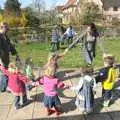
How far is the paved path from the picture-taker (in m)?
8.10

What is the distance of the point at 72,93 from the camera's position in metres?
10.0

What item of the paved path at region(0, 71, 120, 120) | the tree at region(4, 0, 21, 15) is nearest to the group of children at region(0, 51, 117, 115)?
the paved path at region(0, 71, 120, 120)

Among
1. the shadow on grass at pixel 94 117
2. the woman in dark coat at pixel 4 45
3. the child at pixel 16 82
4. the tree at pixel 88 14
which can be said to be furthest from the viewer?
the tree at pixel 88 14

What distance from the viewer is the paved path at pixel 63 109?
810 centimetres

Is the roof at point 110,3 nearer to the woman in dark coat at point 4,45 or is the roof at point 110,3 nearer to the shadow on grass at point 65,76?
the shadow on grass at point 65,76

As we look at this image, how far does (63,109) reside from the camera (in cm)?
862

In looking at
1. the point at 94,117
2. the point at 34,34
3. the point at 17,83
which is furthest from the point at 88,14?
the point at 94,117

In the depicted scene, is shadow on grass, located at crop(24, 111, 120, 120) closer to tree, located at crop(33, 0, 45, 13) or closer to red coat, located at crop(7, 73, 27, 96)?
red coat, located at crop(7, 73, 27, 96)

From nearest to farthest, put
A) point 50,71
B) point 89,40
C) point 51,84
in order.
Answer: point 50,71 → point 51,84 → point 89,40

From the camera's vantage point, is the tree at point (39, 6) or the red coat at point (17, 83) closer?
the red coat at point (17, 83)

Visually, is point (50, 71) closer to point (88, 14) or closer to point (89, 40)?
point (89, 40)

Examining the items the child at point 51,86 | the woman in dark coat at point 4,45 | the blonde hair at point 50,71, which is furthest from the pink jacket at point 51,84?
the woman in dark coat at point 4,45

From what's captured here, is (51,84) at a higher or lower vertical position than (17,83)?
higher

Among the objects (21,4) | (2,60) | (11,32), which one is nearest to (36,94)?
(2,60)
